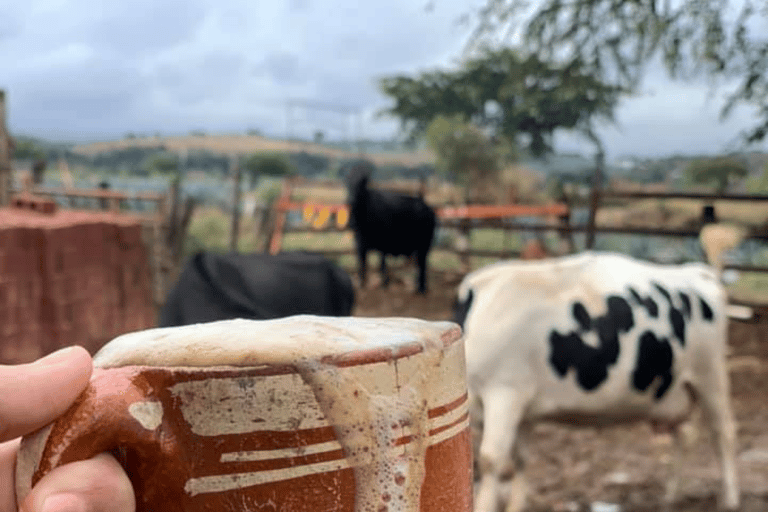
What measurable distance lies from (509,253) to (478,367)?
339 inches

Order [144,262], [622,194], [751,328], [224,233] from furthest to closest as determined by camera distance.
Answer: [224,233] → [622,194] → [751,328] → [144,262]

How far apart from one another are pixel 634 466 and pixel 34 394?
5591 mm

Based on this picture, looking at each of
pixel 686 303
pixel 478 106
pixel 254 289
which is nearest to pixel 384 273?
pixel 686 303

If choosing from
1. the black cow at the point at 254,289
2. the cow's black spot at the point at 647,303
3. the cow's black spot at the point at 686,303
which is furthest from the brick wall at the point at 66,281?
the cow's black spot at the point at 686,303

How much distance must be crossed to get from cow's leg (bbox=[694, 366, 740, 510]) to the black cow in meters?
2.04

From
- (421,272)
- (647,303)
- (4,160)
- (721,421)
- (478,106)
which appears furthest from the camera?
(478,106)

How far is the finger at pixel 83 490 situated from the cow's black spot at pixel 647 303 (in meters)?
4.13

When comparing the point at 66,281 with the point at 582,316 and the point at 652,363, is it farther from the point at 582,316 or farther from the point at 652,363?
the point at 652,363

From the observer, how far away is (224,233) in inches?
902

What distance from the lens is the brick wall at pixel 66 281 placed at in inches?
193

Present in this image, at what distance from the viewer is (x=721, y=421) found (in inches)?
197

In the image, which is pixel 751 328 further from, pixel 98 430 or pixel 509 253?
pixel 98 430

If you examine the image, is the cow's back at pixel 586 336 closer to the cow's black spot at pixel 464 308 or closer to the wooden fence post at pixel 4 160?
the cow's black spot at pixel 464 308

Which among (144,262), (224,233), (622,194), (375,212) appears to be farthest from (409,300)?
(224,233)
